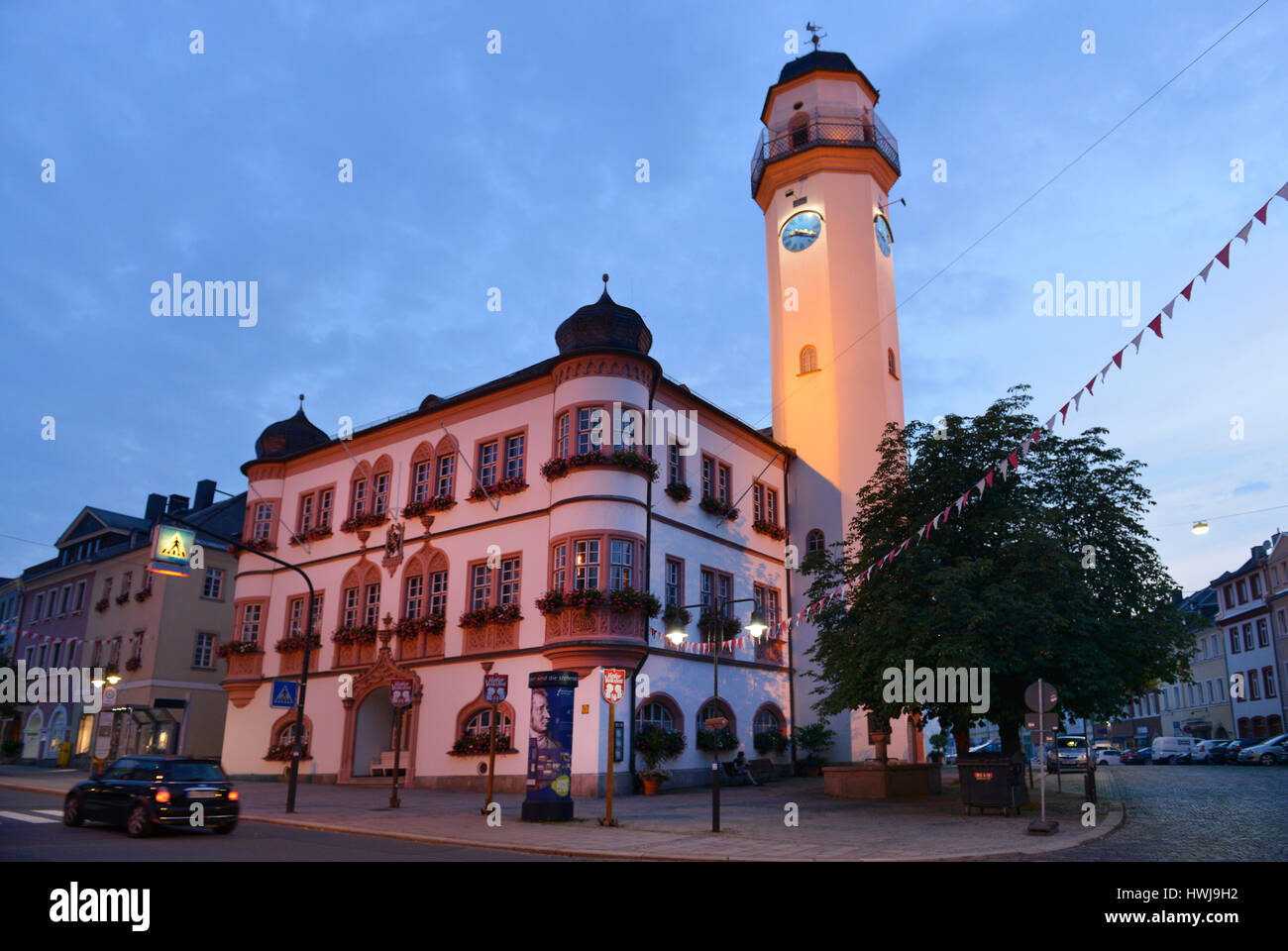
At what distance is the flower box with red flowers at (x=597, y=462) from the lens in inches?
1141

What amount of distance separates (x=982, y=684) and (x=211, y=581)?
40649mm

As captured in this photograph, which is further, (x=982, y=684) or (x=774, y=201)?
(x=774, y=201)

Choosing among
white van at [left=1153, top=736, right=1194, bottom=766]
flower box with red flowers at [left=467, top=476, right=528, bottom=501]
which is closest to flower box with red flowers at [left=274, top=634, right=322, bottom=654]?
flower box with red flowers at [left=467, top=476, right=528, bottom=501]

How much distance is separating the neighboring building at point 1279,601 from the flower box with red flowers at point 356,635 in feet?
172

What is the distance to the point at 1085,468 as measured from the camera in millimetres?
24750

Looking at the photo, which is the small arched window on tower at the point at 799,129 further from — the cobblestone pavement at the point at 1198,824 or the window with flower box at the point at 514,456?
the cobblestone pavement at the point at 1198,824

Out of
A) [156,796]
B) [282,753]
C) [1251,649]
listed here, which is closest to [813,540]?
[282,753]

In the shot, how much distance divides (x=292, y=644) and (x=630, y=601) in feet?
51.9

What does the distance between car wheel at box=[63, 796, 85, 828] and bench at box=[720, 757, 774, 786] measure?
19.1 metres

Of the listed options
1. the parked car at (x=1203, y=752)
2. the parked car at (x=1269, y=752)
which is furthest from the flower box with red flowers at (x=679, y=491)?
the parked car at (x=1203, y=752)
